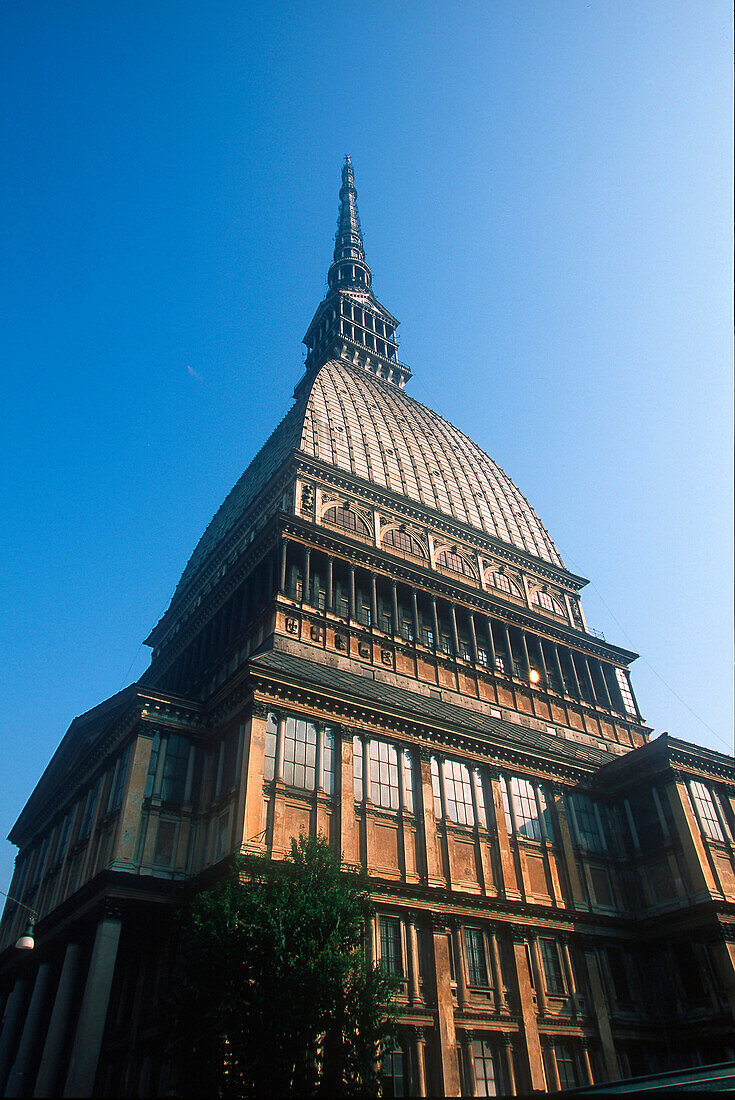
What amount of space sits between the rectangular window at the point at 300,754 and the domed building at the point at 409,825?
104mm

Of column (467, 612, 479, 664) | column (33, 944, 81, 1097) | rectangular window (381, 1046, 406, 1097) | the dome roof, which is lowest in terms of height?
rectangular window (381, 1046, 406, 1097)

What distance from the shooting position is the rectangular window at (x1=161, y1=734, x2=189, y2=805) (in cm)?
3341

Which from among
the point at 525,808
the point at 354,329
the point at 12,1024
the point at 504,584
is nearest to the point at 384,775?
the point at 525,808

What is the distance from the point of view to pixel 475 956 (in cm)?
3222

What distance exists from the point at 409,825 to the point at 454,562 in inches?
1094

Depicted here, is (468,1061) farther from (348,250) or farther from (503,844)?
(348,250)

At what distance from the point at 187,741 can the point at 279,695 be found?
5.45m

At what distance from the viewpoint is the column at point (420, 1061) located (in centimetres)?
2783

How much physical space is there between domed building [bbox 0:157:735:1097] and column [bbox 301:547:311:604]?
0.20 metres

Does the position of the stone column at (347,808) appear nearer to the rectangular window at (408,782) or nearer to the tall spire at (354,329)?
the rectangular window at (408,782)

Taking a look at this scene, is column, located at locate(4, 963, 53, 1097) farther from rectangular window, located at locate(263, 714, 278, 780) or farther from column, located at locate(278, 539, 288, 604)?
column, located at locate(278, 539, 288, 604)

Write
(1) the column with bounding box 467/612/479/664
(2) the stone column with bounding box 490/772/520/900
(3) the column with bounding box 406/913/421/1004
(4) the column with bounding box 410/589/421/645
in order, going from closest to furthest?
(3) the column with bounding box 406/913/421/1004, (2) the stone column with bounding box 490/772/520/900, (4) the column with bounding box 410/589/421/645, (1) the column with bounding box 467/612/479/664

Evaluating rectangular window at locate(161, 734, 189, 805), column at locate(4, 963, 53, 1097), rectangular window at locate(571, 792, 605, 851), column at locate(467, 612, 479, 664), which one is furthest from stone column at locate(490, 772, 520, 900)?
column at locate(4, 963, 53, 1097)

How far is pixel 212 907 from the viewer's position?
23922 millimetres
